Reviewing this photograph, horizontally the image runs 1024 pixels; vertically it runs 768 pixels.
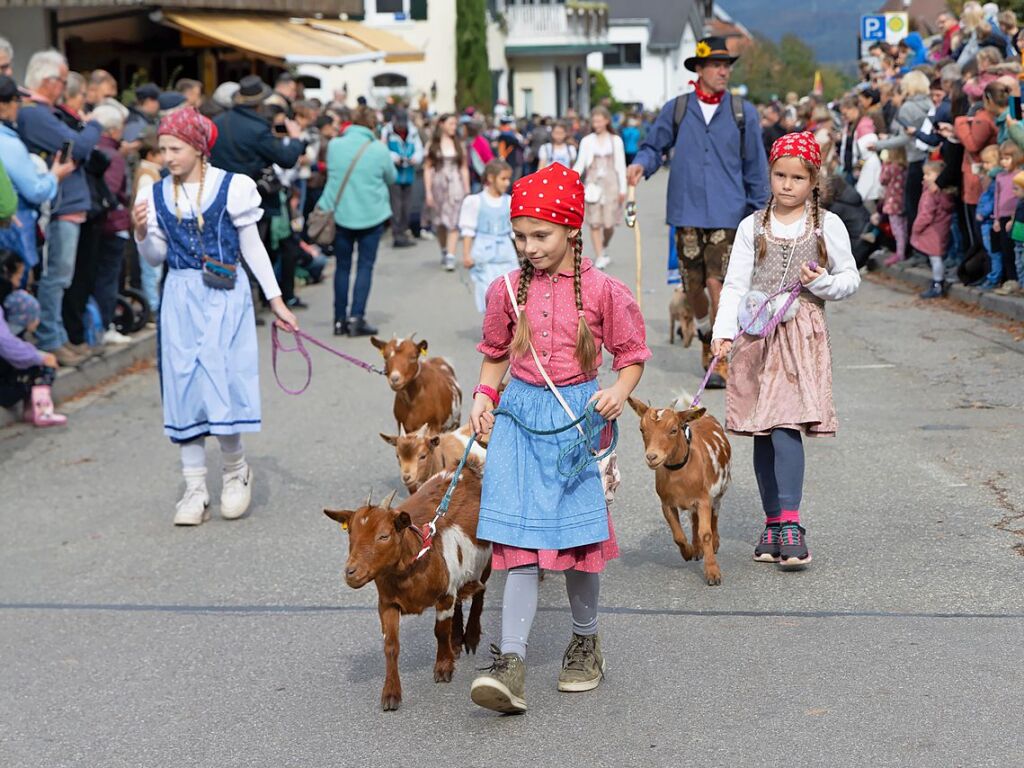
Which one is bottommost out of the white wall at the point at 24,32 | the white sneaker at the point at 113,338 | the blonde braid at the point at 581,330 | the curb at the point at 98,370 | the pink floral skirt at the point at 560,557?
the curb at the point at 98,370

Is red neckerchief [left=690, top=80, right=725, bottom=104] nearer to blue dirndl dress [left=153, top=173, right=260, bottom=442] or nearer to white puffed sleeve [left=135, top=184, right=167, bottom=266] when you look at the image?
blue dirndl dress [left=153, top=173, right=260, bottom=442]

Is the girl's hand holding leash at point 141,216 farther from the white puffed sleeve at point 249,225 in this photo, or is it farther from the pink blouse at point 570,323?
the pink blouse at point 570,323

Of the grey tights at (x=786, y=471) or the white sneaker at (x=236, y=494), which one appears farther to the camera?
the white sneaker at (x=236, y=494)

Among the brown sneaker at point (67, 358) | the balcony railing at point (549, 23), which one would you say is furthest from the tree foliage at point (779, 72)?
the brown sneaker at point (67, 358)

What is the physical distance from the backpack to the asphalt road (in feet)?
6.45

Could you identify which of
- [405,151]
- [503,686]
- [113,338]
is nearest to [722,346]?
[503,686]

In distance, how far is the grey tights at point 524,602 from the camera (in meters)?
5.14

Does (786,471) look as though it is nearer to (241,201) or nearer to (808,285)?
(808,285)

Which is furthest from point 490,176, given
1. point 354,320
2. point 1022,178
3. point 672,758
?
point 672,758

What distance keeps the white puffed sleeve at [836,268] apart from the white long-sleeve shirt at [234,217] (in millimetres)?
2895

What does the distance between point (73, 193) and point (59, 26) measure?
34.4ft

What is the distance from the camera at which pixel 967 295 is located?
15203 mm

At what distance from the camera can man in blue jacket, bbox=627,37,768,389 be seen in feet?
35.9

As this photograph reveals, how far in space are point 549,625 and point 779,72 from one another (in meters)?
84.0
